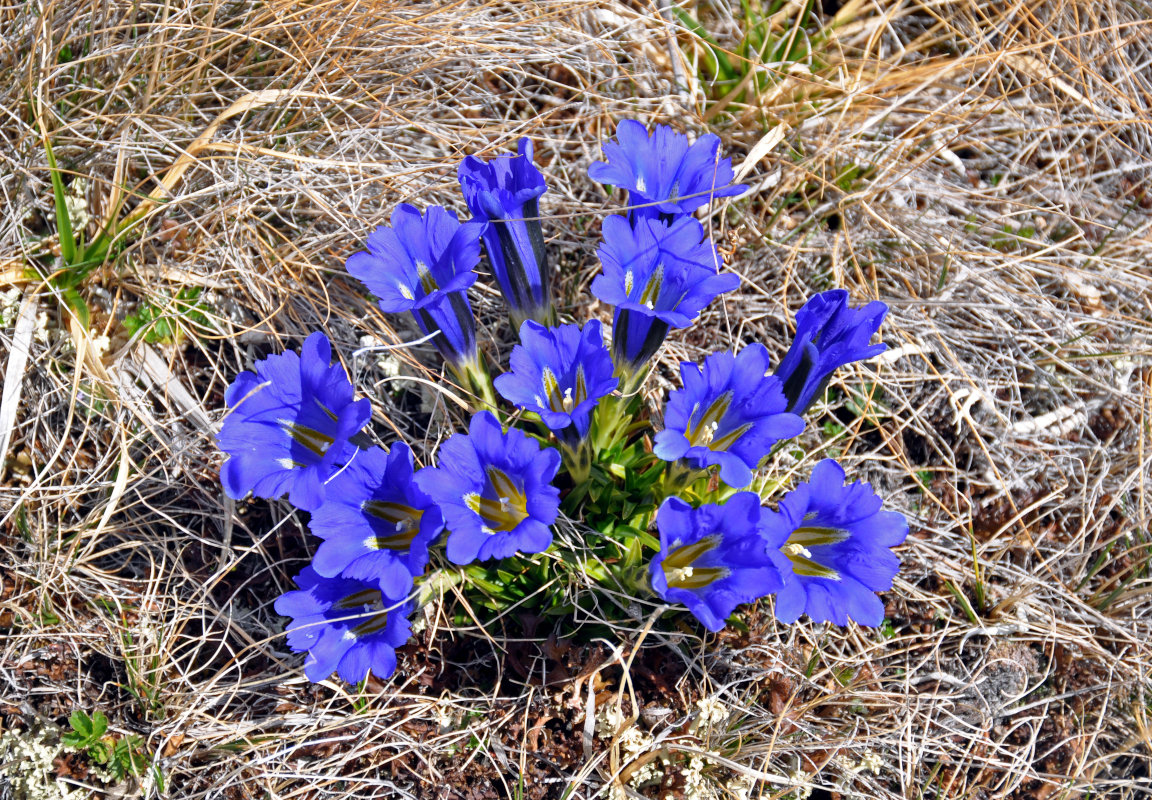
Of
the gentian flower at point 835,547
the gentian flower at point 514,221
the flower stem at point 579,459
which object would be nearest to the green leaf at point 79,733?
the flower stem at point 579,459

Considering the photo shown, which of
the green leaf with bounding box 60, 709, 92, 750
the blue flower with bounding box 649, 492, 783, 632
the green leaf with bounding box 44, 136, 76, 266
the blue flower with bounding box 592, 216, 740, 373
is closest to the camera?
the blue flower with bounding box 649, 492, 783, 632

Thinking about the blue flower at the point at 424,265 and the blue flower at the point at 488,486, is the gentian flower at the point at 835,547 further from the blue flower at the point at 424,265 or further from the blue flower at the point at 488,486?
the blue flower at the point at 424,265

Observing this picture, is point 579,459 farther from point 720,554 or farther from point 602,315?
point 602,315

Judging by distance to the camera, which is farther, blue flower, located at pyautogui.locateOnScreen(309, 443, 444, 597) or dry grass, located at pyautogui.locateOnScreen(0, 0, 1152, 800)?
dry grass, located at pyautogui.locateOnScreen(0, 0, 1152, 800)

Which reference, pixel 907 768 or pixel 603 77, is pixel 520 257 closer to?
pixel 603 77

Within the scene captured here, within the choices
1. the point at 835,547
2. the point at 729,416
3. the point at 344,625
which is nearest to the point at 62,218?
the point at 344,625

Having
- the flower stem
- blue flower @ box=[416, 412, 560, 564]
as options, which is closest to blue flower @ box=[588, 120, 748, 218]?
the flower stem

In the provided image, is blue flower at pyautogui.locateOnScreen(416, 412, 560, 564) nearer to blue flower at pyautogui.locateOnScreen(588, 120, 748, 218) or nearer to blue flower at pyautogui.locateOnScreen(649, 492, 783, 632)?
blue flower at pyautogui.locateOnScreen(649, 492, 783, 632)

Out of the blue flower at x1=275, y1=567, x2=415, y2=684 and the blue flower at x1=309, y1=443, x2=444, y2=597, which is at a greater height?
the blue flower at x1=309, y1=443, x2=444, y2=597
